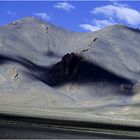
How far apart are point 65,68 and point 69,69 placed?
116 cm

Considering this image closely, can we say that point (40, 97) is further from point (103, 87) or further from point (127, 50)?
point (127, 50)

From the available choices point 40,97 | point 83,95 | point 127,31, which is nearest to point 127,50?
point 127,31

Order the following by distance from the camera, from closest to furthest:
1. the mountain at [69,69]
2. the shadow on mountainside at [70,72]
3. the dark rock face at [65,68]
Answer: the mountain at [69,69], the shadow on mountainside at [70,72], the dark rock face at [65,68]

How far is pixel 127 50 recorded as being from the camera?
15262cm

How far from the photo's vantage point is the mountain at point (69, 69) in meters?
120

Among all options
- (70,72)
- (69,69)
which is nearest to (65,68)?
(69,69)

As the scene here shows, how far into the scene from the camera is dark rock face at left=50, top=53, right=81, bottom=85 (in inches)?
5408

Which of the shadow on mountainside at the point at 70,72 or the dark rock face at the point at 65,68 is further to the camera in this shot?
the dark rock face at the point at 65,68

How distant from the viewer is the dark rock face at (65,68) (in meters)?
137

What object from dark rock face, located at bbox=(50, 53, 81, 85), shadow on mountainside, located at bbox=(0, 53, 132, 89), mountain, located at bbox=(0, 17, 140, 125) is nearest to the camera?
mountain, located at bbox=(0, 17, 140, 125)

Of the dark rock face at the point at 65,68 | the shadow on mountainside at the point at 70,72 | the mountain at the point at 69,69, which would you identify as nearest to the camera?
the mountain at the point at 69,69

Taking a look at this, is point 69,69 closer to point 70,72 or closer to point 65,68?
point 70,72

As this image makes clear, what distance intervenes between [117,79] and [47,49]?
34225 mm

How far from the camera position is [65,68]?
13925 cm
